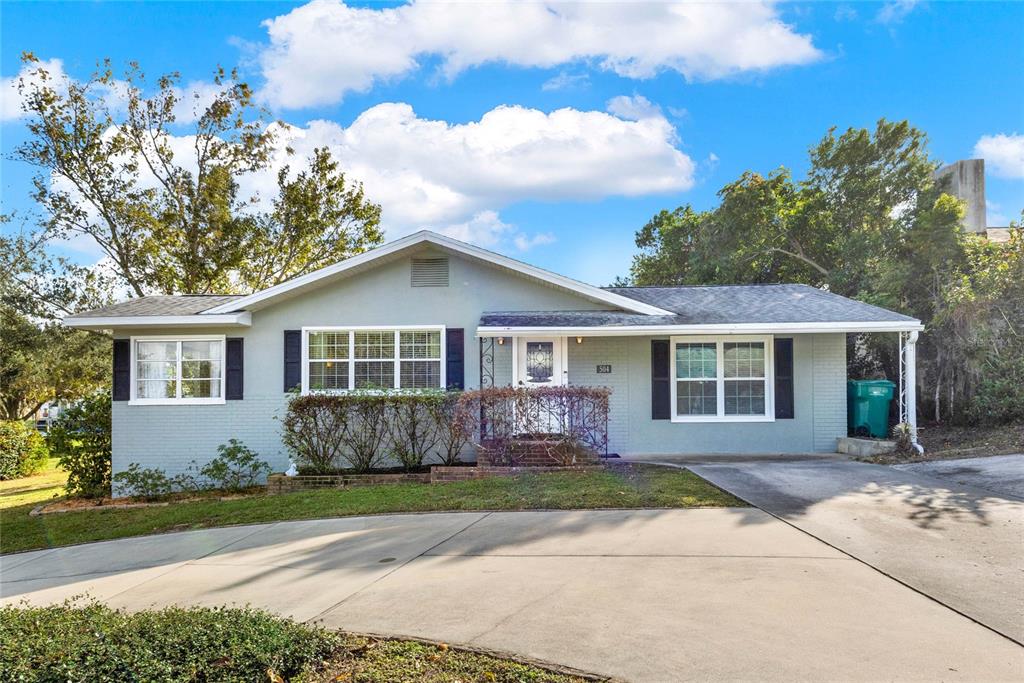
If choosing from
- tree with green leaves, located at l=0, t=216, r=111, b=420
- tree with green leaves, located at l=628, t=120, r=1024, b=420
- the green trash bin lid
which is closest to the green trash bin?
the green trash bin lid

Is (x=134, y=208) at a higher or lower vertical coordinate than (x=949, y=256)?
higher

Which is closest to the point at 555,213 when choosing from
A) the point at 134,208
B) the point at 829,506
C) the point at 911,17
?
the point at 911,17

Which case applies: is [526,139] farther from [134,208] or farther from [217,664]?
[134,208]

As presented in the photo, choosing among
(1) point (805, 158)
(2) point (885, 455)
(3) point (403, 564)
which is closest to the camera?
(3) point (403, 564)

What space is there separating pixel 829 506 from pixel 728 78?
12302mm

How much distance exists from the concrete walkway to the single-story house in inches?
93.2

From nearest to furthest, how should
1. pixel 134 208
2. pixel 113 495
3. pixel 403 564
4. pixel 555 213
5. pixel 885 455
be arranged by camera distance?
1. pixel 403 564
2. pixel 885 455
3. pixel 113 495
4. pixel 555 213
5. pixel 134 208

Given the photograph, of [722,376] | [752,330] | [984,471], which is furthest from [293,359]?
[984,471]

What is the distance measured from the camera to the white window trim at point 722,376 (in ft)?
42.5

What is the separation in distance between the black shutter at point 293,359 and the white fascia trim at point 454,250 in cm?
88

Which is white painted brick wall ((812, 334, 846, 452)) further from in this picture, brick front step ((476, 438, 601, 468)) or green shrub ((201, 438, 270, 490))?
green shrub ((201, 438, 270, 490))

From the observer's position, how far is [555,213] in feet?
59.3

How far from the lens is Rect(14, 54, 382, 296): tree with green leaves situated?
75.2 feet

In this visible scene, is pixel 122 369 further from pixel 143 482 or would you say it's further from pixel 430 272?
pixel 430 272
